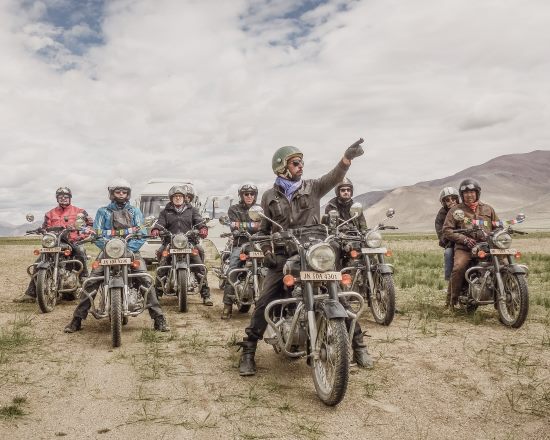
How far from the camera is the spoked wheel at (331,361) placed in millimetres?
3828

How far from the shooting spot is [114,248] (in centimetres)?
632

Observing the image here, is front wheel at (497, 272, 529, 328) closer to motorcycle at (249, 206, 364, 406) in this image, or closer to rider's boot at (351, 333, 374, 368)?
rider's boot at (351, 333, 374, 368)

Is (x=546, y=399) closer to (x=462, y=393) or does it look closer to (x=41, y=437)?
(x=462, y=393)

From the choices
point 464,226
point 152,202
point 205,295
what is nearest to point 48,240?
point 205,295

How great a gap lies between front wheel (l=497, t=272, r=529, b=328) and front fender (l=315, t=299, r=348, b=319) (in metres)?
3.55

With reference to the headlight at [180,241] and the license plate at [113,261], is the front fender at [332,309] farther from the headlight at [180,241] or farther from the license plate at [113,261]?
the headlight at [180,241]

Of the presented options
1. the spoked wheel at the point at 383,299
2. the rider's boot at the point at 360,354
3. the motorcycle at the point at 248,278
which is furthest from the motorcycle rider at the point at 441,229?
the rider's boot at the point at 360,354

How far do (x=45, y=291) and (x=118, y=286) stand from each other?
9.60ft

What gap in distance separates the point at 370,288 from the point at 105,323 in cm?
413

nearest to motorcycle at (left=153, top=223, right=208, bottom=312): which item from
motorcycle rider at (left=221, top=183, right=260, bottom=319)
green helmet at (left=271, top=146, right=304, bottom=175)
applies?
motorcycle rider at (left=221, top=183, right=260, bottom=319)

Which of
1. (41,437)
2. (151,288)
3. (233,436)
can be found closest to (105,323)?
(151,288)

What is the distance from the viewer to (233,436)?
11.4 feet

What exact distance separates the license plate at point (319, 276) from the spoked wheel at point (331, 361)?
1.01ft

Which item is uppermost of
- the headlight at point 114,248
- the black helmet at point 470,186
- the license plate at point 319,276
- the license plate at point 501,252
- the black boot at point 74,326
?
the black helmet at point 470,186
